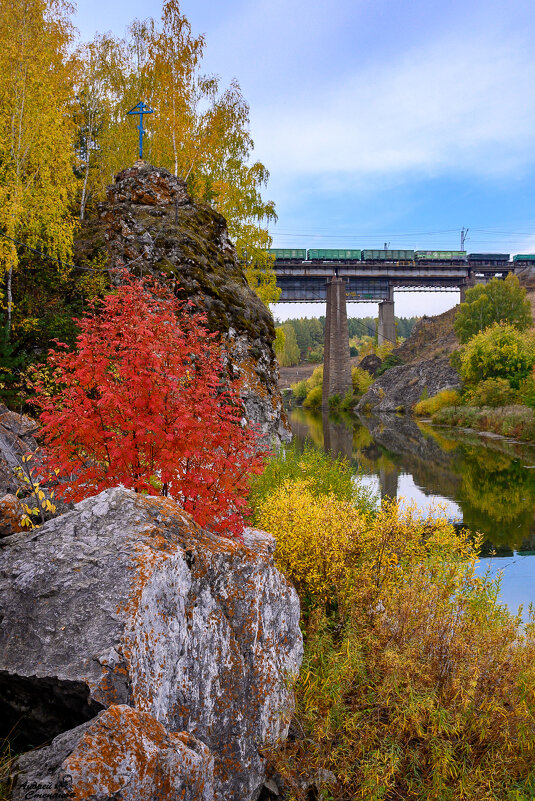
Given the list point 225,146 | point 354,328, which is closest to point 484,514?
point 225,146

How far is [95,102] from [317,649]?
27462 millimetres

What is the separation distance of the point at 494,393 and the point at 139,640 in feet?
125

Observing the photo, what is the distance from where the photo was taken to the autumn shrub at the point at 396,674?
4254mm

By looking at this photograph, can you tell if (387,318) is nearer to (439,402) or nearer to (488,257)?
(488,257)

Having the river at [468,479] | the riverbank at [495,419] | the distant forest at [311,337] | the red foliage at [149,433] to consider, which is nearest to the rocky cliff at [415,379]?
the riverbank at [495,419]

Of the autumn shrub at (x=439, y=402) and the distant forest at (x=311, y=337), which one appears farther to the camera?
the distant forest at (x=311, y=337)

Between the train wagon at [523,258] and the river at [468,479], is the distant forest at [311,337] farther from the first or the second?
the river at [468,479]

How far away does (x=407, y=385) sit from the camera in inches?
2291

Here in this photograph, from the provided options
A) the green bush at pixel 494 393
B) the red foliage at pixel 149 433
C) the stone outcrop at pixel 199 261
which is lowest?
the green bush at pixel 494 393

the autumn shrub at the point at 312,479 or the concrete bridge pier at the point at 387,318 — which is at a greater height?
the concrete bridge pier at the point at 387,318

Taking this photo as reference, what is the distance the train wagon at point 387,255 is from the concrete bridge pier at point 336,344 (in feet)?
16.0

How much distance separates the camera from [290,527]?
262 inches

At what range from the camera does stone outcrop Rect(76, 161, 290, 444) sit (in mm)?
Result: 11922

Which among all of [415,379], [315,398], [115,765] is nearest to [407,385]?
[415,379]
